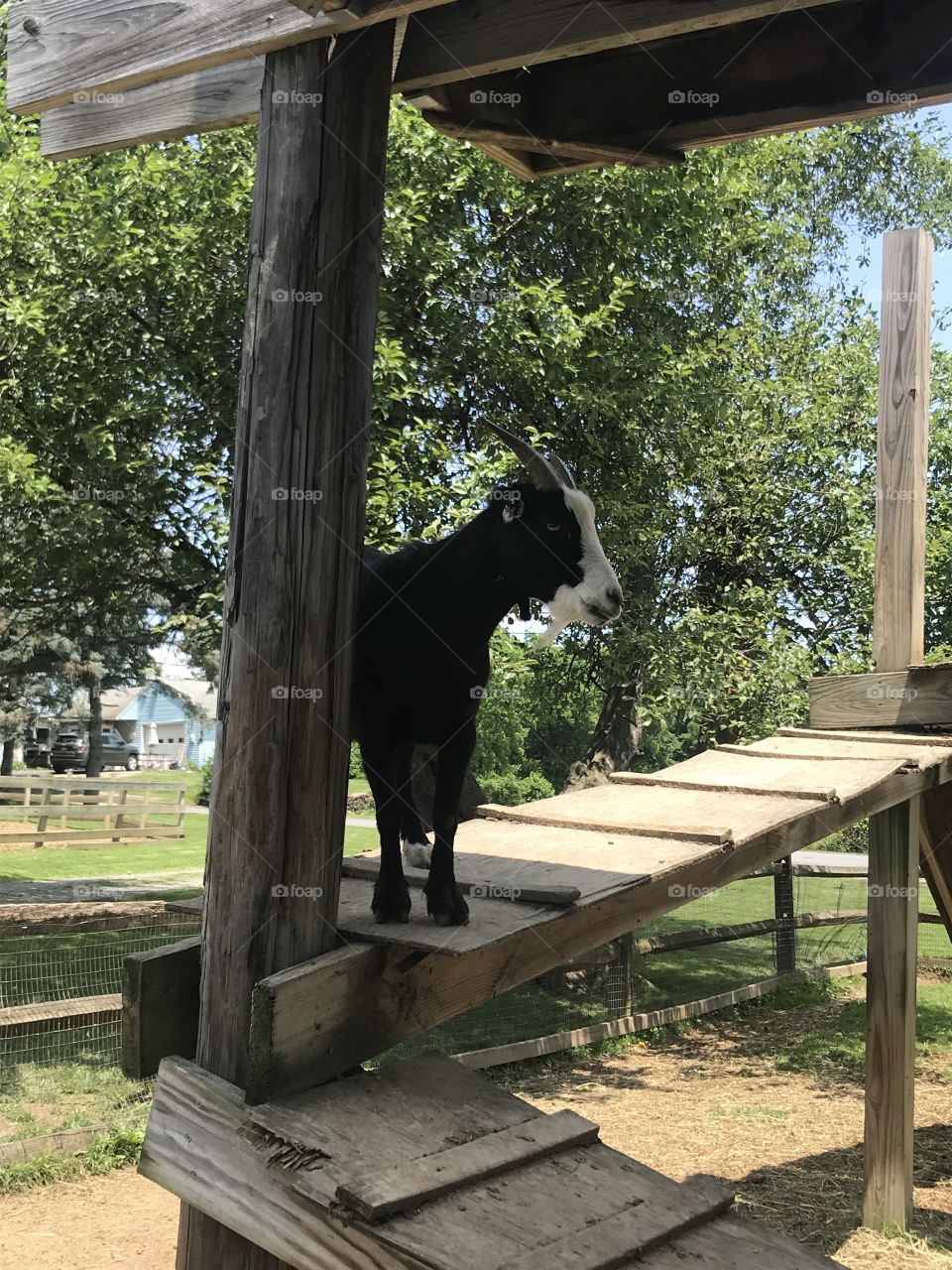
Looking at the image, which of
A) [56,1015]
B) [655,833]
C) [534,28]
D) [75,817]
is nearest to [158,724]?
[75,817]

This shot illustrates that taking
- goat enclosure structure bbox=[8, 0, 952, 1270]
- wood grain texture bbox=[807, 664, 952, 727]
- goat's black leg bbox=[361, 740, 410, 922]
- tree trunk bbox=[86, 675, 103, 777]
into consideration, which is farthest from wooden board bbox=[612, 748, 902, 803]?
tree trunk bbox=[86, 675, 103, 777]

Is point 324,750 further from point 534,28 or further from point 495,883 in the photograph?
point 534,28

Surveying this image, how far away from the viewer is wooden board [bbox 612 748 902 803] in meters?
3.96

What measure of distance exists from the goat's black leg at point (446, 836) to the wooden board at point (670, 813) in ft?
3.29

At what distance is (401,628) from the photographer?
256cm


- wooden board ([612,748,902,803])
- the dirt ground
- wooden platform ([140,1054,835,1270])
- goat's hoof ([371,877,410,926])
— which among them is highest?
wooden board ([612,748,902,803])

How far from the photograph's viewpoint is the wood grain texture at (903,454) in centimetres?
517

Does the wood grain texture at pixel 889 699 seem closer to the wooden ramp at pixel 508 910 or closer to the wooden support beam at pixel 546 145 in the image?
the wooden ramp at pixel 508 910

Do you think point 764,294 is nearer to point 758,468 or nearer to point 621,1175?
point 758,468

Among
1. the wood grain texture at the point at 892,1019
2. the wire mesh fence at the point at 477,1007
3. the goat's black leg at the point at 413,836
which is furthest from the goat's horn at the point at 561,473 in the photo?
the wood grain texture at the point at 892,1019

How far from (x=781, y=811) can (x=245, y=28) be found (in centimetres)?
263

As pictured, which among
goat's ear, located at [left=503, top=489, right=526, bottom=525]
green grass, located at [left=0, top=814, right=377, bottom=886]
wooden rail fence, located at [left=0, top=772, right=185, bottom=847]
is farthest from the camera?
wooden rail fence, located at [left=0, top=772, right=185, bottom=847]

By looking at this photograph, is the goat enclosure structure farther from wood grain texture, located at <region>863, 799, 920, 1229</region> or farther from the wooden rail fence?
the wooden rail fence

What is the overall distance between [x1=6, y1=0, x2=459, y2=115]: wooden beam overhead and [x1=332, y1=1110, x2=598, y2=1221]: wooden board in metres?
2.09
